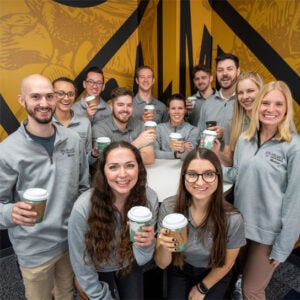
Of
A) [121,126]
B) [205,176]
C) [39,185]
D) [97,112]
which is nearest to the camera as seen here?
[205,176]

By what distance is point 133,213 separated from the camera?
1.40 m

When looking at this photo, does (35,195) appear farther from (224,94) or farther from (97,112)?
(224,94)

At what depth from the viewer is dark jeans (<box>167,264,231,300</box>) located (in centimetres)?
181

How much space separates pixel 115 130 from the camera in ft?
9.20

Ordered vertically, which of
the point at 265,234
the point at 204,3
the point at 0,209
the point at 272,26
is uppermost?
the point at 204,3

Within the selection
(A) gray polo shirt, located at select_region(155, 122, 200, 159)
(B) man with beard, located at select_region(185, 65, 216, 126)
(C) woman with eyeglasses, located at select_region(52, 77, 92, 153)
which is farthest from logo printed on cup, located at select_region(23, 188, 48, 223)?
(B) man with beard, located at select_region(185, 65, 216, 126)

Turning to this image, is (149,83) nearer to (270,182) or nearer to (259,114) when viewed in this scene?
(259,114)

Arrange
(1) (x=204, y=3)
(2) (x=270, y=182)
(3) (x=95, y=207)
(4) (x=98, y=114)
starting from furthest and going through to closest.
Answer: (1) (x=204, y=3) < (4) (x=98, y=114) < (2) (x=270, y=182) < (3) (x=95, y=207)

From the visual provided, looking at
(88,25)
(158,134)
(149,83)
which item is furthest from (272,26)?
(88,25)

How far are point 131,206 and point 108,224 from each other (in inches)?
6.3

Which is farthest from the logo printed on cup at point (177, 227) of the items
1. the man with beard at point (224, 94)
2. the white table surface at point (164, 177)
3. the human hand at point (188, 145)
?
the man with beard at point (224, 94)

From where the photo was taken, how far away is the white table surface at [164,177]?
83.2 inches

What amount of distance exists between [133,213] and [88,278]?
1.85 ft

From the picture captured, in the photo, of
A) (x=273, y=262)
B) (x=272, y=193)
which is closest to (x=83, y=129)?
(x=272, y=193)
